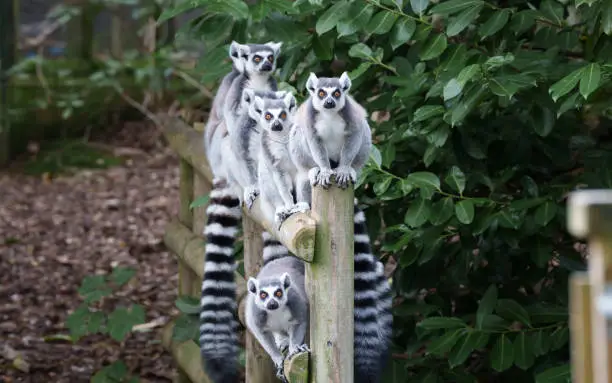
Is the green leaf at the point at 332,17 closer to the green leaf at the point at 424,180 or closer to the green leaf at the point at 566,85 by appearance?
the green leaf at the point at 424,180

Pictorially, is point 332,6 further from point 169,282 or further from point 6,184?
point 6,184

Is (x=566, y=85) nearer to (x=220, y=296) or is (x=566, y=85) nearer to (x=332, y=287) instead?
(x=332, y=287)

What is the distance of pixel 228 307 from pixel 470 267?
4.44ft

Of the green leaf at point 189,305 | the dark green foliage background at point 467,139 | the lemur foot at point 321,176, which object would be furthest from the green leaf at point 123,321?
the lemur foot at point 321,176

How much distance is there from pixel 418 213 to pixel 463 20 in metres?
0.70

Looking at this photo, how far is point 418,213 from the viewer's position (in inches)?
153

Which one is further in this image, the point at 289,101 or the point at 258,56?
the point at 258,56

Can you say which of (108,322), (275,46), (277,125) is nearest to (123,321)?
(108,322)

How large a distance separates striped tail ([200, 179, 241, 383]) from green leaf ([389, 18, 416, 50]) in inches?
32.8

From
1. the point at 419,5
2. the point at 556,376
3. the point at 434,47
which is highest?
the point at 419,5

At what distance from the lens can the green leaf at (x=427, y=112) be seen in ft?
12.4

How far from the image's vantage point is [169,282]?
7254 mm

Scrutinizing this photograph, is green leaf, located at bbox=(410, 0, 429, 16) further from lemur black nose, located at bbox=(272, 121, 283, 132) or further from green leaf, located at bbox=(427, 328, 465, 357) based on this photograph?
green leaf, located at bbox=(427, 328, 465, 357)

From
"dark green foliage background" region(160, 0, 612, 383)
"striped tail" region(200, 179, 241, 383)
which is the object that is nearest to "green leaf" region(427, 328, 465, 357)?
"dark green foliage background" region(160, 0, 612, 383)
